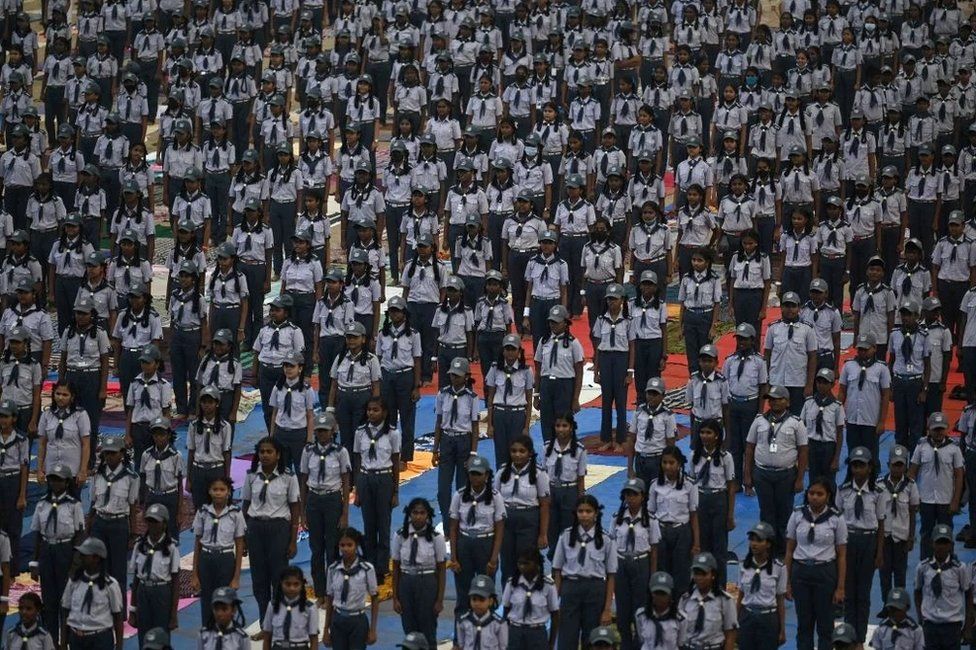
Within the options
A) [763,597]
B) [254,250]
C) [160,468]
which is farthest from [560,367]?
[254,250]

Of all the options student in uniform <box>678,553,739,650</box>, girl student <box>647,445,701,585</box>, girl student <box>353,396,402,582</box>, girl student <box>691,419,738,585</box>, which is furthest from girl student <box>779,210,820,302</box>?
student in uniform <box>678,553,739,650</box>

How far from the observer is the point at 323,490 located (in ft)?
56.5

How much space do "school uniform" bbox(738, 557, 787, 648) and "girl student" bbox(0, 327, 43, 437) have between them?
7614 millimetres

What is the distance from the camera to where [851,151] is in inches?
989

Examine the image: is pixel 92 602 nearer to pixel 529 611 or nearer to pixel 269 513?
pixel 269 513

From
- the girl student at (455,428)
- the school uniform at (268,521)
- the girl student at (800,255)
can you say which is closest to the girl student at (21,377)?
the school uniform at (268,521)

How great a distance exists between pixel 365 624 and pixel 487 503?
5.02ft

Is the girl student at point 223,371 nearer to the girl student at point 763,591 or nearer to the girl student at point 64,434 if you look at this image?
the girl student at point 64,434

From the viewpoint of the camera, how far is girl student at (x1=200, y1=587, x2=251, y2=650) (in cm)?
1530

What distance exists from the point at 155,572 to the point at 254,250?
661 centimetres

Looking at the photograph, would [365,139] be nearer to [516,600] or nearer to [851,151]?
[851,151]

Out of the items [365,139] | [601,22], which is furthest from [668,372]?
[601,22]

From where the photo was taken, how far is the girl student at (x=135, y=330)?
20.5 metres

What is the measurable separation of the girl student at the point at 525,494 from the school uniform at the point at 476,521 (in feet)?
0.83
